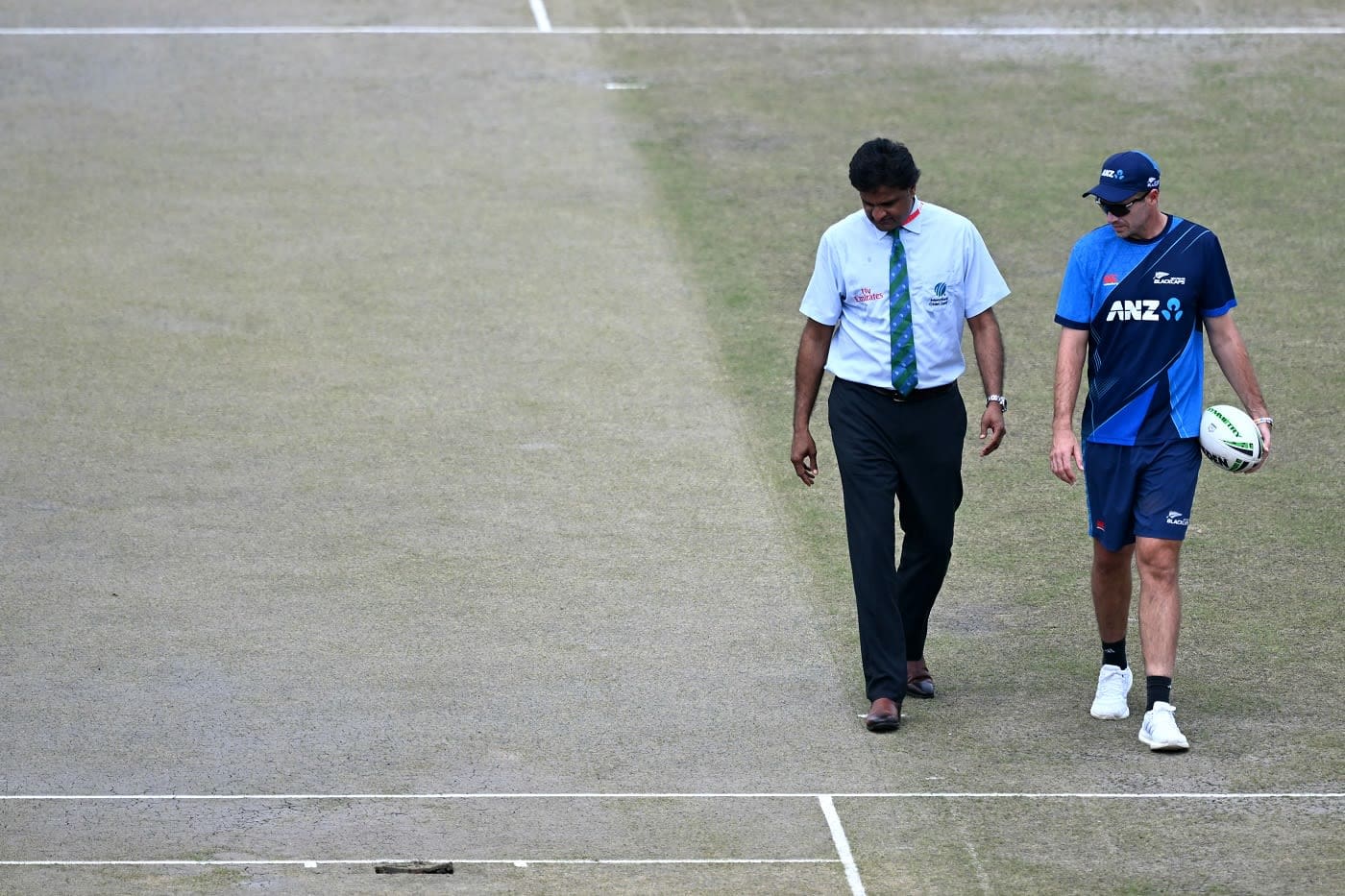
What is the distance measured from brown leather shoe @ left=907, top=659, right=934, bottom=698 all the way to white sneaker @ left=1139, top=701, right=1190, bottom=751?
884 mm

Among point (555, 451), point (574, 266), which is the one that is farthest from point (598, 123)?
point (555, 451)

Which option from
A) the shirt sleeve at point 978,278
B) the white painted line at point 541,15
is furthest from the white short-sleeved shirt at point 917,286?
the white painted line at point 541,15

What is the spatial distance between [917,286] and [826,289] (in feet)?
1.11

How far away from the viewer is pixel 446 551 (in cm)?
881

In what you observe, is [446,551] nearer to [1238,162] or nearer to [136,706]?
[136,706]

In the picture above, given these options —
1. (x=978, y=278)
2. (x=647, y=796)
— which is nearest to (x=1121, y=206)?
(x=978, y=278)

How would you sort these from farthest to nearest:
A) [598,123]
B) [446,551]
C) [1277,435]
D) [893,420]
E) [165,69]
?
[165,69] < [598,123] < [1277,435] < [446,551] < [893,420]

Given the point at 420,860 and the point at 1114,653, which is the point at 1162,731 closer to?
the point at 1114,653

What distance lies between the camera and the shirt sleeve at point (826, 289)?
6.96 metres

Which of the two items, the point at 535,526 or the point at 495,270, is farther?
the point at 495,270

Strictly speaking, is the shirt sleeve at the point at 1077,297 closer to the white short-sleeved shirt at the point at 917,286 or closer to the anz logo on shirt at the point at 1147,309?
the anz logo on shirt at the point at 1147,309

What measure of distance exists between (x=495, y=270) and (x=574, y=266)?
556 mm

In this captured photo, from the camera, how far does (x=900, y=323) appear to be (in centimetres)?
691

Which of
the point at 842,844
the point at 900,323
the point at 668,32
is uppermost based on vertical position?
the point at 900,323
